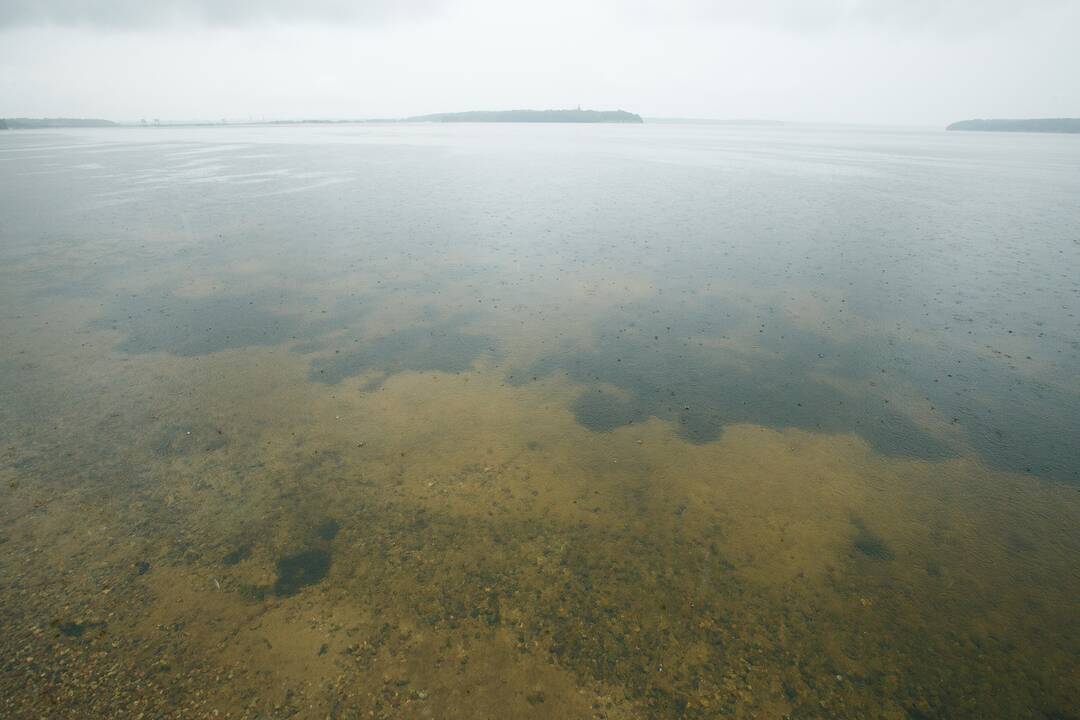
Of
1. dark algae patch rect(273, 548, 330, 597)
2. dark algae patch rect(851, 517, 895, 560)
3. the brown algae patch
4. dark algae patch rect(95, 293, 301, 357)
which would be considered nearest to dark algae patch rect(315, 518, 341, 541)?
the brown algae patch

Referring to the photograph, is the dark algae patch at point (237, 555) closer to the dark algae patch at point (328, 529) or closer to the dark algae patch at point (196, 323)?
the dark algae patch at point (328, 529)

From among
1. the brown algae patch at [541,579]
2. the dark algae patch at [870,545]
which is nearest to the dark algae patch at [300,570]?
the brown algae patch at [541,579]

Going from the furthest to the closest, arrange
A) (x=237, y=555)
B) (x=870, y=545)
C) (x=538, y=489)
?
(x=538, y=489), (x=870, y=545), (x=237, y=555)

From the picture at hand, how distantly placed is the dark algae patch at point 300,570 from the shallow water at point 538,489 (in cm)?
4

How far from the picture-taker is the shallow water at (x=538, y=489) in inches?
250

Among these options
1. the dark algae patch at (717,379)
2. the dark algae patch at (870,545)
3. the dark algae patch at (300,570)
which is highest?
the dark algae patch at (717,379)

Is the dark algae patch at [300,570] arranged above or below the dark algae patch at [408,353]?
below

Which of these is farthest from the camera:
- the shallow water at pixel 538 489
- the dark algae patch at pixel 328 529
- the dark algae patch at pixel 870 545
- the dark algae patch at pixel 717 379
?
the dark algae patch at pixel 717 379

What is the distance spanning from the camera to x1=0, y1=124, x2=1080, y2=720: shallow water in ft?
20.8

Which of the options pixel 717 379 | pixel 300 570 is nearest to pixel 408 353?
pixel 300 570

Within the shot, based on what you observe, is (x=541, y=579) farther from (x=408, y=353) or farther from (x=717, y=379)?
(x=408, y=353)

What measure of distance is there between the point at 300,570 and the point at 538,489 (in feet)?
12.7

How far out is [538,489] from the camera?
9398mm

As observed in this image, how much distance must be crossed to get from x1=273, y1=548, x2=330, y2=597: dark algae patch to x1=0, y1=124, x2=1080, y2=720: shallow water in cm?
4
